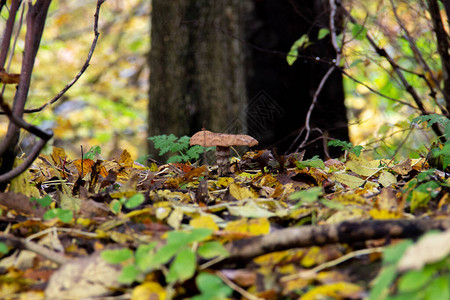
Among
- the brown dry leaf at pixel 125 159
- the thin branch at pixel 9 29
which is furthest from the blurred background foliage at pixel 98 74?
the thin branch at pixel 9 29

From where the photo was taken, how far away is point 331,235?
0.95 meters

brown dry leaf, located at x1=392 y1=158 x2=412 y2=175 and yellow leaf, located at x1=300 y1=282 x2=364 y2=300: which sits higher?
brown dry leaf, located at x1=392 y1=158 x2=412 y2=175

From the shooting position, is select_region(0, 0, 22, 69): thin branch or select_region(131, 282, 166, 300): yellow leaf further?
select_region(0, 0, 22, 69): thin branch

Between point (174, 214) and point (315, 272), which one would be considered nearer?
point (315, 272)

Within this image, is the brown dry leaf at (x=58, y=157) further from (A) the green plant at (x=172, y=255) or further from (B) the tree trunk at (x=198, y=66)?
(B) the tree trunk at (x=198, y=66)

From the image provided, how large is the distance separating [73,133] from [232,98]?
21.9ft

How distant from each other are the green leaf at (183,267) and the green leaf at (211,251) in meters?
0.06

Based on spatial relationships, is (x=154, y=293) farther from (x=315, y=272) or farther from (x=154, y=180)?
(x=154, y=180)

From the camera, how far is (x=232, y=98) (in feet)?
13.6

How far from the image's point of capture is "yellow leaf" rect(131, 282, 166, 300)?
0.87 m

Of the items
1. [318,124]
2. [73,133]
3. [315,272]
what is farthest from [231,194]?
[73,133]

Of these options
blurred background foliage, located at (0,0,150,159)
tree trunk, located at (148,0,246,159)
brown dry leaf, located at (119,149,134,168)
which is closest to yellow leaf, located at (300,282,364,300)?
brown dry leaf, located at (119,149,134,168)

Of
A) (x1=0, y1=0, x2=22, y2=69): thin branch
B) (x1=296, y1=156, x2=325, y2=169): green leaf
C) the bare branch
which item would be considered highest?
(x1=0, y1=0, x2=22, y2=69): thin branch

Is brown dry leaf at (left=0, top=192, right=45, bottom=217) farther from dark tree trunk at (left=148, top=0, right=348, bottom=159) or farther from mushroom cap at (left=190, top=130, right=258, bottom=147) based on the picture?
dark tree trunk at (left=148, top=0, right=348, bottom=159)
